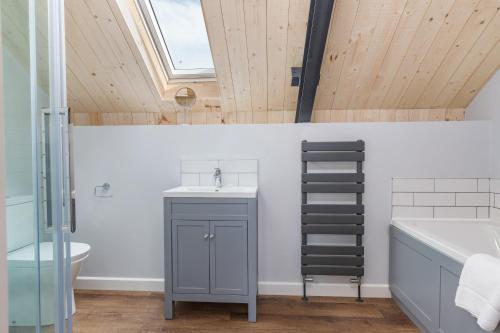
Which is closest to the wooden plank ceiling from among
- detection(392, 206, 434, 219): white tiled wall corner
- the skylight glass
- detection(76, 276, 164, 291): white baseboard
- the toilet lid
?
the skylight glass

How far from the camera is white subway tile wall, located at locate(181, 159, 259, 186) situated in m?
2.63

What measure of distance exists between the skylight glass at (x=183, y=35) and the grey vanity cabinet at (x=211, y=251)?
130 centimetres

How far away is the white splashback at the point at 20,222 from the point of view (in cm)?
73

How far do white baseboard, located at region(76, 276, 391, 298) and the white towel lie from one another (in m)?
1.10

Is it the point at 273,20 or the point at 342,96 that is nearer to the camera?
the point at 273,20

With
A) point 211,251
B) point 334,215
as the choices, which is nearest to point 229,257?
point 211,251

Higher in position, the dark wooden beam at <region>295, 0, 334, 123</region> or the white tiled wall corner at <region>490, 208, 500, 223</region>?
the dark wooden beam at <region>295, 0, 334, 123</region>

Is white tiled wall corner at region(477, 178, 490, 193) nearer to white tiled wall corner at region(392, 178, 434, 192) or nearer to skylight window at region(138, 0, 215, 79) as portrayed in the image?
white tiled wall corner at region(392, 178, 434, 192)

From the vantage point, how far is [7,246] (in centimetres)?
70

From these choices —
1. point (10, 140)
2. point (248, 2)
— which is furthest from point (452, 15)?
point (10, 140)

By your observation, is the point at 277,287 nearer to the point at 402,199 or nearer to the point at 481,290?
the point at 402,199

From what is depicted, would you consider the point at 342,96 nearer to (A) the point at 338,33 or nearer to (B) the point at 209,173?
(A) the point at 338,33

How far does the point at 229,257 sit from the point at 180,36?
189cm

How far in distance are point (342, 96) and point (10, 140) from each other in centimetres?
241
